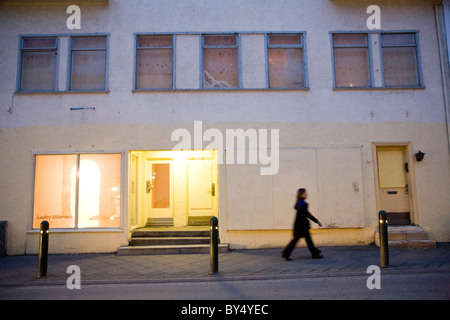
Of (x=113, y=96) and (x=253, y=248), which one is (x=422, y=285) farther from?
(x=113, y=96)

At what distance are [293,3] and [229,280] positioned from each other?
8.38 metres

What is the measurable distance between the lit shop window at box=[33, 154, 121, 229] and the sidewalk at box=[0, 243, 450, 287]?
115 centimetres

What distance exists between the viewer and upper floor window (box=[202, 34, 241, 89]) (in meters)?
10.0

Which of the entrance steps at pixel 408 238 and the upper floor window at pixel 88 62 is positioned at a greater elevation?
the upper floor window at pixel 88 62

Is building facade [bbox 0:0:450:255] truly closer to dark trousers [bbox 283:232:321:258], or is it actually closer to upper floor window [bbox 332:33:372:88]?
upper floor window [bbox 332:33:372:88]

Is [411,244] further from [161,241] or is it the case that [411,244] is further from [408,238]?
[161,241]

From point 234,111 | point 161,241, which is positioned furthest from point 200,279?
point 234,111

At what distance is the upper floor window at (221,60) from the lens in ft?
32.8

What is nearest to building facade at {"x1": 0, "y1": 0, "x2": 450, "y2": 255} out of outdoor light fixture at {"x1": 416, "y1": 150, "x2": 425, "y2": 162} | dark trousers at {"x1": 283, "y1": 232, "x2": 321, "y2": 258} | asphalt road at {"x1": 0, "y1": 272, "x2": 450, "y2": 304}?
outdoor light fixture at {"x1": 416, "y1": 150, "x2": 425, "y2": 162}

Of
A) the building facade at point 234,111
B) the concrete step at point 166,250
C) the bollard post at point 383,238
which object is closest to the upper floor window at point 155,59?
the building facade at point 234,111

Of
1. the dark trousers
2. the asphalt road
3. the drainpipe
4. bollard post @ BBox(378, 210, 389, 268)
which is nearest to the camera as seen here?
the asphalt road

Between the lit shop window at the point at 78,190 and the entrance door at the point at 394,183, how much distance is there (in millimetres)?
7979

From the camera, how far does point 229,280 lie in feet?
20.8

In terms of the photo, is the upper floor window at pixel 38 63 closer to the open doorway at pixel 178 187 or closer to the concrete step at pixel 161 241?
the open doorway at pixel 178 187
